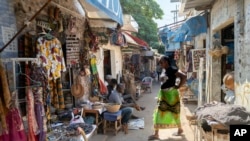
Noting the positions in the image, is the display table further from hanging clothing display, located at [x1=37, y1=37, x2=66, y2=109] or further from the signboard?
the signboard

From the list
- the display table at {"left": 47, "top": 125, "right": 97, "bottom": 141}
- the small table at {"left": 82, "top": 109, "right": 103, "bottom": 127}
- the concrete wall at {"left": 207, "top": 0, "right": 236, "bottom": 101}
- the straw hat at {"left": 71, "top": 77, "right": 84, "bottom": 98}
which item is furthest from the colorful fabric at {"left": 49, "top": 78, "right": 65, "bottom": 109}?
the concrete wall at {"left": 207, "top": 0, "right": 236, "bottom": 101}

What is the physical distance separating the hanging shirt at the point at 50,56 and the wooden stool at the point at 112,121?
2241 mm

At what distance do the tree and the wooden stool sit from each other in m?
14.7

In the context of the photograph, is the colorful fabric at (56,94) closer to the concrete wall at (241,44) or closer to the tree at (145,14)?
the concrete wall at (241,44)

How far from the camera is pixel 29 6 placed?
4.66m

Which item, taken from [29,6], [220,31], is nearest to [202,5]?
[220,31]

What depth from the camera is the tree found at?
20.9 m

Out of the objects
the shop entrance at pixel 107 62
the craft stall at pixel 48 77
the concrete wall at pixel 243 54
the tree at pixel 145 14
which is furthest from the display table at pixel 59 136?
the tree at pixel 145 14

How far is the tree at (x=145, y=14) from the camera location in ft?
68.6

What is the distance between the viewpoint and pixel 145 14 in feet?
76.0

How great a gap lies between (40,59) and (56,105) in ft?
3.44

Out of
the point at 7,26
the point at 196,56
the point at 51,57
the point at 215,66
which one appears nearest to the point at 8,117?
the point at 7,26

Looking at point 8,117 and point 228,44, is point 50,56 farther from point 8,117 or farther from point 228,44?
point 228,44

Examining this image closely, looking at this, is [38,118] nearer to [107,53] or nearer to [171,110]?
[171,110]
